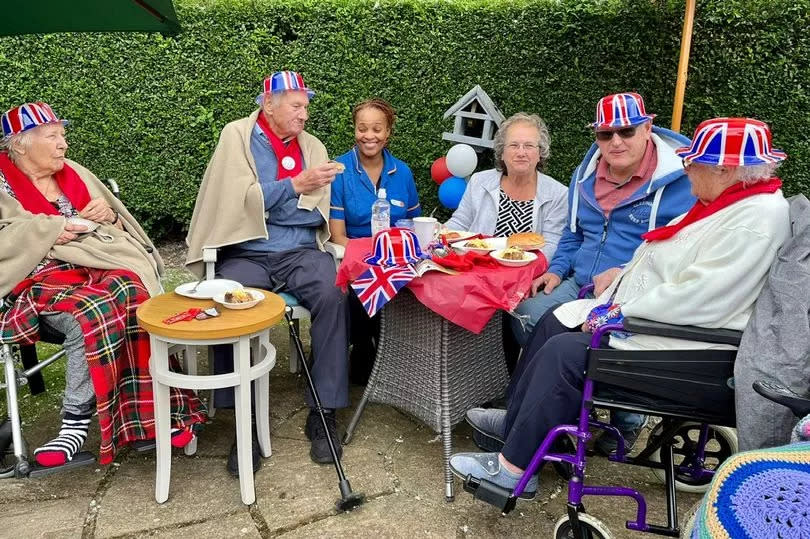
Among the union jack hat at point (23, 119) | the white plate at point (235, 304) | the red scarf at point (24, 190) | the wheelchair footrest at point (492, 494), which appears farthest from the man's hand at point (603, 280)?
Result: the union jack hat at point (23, 119)

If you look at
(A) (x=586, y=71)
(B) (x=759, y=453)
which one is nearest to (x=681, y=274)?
(B) (x=759, y=453)

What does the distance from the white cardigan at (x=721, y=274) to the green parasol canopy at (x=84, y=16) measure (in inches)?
116

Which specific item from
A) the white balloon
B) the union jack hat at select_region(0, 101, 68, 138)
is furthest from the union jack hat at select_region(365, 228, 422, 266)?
the white balloon

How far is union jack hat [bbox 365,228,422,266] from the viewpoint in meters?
2.87

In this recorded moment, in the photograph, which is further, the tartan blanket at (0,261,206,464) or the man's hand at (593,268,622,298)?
the man's hand at (593,268,622,298)

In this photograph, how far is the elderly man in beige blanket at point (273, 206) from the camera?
11.5 feet

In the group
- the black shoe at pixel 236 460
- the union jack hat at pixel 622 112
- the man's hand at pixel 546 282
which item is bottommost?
the black shoe at pixel 236 460

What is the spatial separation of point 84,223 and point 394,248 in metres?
Result: 1.60

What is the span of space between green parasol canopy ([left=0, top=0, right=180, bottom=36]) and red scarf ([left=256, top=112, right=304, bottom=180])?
75 cm

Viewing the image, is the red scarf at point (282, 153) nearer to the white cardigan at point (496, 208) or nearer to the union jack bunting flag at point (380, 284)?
the white cardigan at point (496, 208)

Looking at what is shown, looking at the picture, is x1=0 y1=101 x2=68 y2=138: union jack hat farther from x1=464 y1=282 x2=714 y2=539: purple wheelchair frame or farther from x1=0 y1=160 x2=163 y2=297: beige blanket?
x1=464 y1=282 x2=714 y2=539: purple wheelchair frame

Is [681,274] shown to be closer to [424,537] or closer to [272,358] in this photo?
[424,537]

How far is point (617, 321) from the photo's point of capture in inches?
97.4

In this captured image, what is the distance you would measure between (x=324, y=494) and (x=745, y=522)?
1774 millimetres
